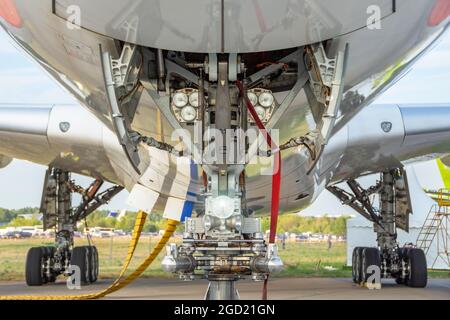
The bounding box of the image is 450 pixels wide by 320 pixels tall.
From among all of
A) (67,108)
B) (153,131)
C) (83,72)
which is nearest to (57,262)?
(67,108)

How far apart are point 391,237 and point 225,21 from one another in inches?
360

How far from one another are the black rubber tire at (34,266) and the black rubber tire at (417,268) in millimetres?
6357

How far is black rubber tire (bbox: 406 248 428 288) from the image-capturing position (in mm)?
13164

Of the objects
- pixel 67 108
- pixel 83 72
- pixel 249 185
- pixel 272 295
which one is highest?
pixel 67 108

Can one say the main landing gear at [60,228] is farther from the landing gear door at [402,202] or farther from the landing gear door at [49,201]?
the landing gear door at [402,202]

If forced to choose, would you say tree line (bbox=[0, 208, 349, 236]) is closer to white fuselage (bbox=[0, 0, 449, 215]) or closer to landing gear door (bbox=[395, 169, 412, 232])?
landing gear door (bbox=[395, 169, 412, 232])

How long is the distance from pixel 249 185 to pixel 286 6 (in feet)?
13.7

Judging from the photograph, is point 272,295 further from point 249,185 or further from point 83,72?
point 83,72

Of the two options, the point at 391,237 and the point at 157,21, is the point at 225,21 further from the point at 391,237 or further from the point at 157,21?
the point at 391,237

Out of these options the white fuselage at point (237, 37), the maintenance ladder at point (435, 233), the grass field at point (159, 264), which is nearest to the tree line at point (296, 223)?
the grass field at point (159, 264)

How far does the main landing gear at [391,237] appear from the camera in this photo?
1324 cm

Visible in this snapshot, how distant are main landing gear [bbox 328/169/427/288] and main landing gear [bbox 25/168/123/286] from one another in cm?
480

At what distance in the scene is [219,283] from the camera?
5.97 meters

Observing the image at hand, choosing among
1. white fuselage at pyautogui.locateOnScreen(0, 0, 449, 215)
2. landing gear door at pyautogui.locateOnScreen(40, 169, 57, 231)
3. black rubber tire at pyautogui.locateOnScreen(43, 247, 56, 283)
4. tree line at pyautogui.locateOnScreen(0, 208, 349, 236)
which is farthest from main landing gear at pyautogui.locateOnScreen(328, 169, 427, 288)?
tree line at pyautogui.locateOnScreen(0, 208, 349, 236)
